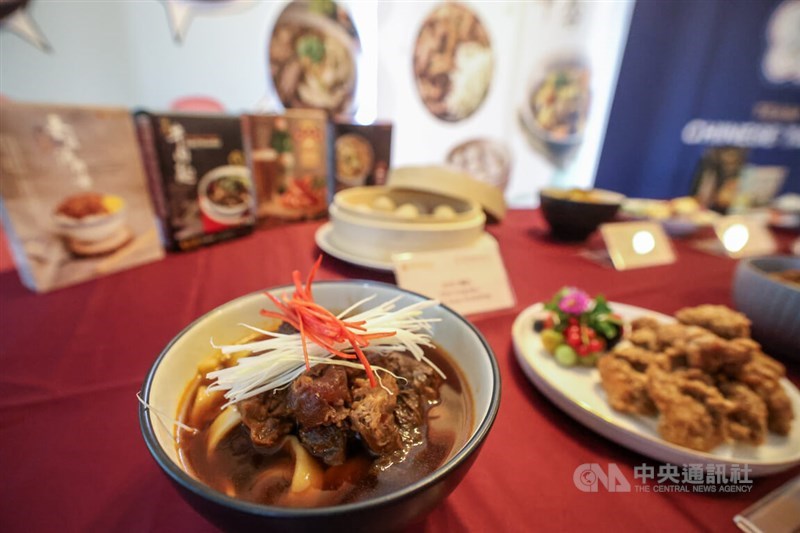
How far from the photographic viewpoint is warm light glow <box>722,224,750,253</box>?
5.62 feet

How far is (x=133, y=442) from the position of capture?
1.96ft

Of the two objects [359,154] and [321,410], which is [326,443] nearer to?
[321,410]

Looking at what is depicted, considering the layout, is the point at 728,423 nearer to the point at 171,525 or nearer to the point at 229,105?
the point at 171,525

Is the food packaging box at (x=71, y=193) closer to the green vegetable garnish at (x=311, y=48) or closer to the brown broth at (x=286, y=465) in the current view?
the brown broth at (x=286, y=465)

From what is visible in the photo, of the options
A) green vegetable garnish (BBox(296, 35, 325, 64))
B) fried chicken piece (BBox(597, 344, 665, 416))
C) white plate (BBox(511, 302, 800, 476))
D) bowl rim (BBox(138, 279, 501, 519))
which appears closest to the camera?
bowl rim (BBox(138, 279, 501, 519))

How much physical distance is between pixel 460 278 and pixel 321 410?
615 millimetres

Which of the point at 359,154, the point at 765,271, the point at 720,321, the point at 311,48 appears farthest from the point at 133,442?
the point at 311,48

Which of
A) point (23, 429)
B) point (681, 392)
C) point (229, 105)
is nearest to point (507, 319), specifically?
point (681, 392)

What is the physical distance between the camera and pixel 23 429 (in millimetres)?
605

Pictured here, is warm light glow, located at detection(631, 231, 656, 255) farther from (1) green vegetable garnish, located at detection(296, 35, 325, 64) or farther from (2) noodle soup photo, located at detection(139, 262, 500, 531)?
(1) green vegetable garnish, located at detection(296, 35, 325, 64)

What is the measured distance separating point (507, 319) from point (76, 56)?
219 cm

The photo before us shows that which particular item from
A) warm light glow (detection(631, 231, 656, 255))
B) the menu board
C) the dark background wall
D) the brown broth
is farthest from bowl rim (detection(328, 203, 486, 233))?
the dark background wall

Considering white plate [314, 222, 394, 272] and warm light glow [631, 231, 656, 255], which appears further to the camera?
warm light glow [631, 231, 656, 255]

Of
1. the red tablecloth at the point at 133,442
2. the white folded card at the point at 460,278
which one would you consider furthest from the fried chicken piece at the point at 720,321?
the white folded card at the point at 460,278
